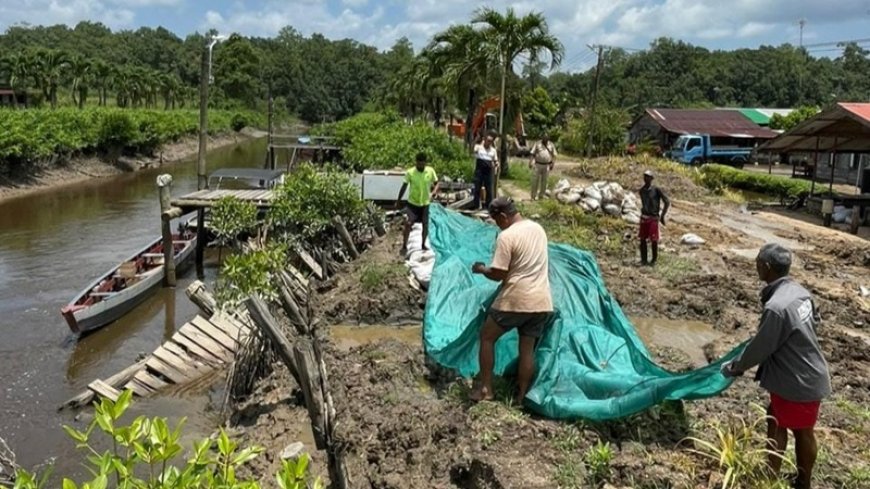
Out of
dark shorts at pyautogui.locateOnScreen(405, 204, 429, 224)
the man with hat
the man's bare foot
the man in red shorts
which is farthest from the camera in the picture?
the man with hat

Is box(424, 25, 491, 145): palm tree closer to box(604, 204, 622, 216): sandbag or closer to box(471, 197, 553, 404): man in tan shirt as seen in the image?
box(604, 204, 622, 216): sandbag

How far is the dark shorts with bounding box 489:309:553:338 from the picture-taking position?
6.16 metres

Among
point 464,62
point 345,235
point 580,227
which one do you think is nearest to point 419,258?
point 345,235

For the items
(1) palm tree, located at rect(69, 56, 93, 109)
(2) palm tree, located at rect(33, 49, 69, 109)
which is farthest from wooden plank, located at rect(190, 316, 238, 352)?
(1) palm tree, located at rect(69, 56, 93, 109)

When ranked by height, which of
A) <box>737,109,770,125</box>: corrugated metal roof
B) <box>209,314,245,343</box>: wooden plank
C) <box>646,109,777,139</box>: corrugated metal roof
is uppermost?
<box>737,109,770,125</box>: corrugated metal roof

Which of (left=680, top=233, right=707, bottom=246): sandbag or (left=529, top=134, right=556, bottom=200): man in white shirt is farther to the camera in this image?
(left=529, top=134, right=556, bottom=200): man in white shirt

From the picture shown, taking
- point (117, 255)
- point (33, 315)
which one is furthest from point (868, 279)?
point (117, 255)

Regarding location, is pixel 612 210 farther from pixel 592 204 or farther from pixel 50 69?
pixel 50 69

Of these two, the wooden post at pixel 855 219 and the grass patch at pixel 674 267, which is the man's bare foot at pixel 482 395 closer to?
the grass patch at pixel 674 267

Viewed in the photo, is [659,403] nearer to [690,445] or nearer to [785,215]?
[690,445]

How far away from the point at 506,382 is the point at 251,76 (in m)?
83.1

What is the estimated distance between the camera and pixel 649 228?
12648 mm

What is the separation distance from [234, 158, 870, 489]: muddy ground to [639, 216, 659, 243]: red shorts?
23.9 inches

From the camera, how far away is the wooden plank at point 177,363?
32.5 feet
